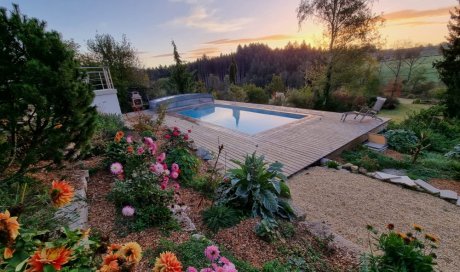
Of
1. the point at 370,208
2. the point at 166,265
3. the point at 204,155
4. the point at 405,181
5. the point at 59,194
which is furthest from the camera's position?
the point at 204,155

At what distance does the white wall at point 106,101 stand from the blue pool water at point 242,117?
143 inches

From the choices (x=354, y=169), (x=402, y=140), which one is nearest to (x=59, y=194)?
(x=354, y=169)

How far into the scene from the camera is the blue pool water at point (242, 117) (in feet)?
28.1

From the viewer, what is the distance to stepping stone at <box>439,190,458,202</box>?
371cm

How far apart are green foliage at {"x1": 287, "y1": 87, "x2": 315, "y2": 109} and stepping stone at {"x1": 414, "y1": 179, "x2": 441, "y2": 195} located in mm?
8479

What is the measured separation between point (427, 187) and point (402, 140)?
114 inches

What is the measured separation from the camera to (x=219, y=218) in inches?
97.2

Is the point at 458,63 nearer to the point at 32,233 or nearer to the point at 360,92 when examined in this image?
the point at 360,92

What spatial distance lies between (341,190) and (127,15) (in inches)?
324

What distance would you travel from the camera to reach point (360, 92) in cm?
1284

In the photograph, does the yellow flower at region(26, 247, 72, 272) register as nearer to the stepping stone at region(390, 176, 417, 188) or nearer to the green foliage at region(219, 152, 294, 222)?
the green foliage at region(219, 152, 294, 222)

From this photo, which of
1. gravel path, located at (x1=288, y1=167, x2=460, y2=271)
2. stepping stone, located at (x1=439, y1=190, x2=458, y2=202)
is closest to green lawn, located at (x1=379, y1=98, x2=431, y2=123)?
stepping stone, located at (x1=439, y1=190, x2=458, y2=202)

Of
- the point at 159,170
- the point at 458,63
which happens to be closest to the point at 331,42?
the point at 458,63

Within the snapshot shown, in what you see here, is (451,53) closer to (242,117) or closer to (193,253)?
(242,117)
